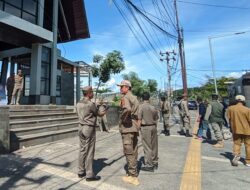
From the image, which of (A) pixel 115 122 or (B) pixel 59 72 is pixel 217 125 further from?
(B) pixel 59 72

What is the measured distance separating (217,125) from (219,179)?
4.11 m

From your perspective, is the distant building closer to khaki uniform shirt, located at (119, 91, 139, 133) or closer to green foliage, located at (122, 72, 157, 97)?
khaki uniform shirt, located at (119, 91, 139, 133)

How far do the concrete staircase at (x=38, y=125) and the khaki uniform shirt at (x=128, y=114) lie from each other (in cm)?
388

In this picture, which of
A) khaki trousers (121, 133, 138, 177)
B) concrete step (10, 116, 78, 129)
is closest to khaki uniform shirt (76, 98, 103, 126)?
khaki trousers (121, 133, 138, 177)

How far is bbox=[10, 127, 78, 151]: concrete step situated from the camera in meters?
7.98

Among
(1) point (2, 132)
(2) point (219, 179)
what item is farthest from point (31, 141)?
(2) point (219, 179)

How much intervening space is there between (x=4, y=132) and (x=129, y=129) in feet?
12.6

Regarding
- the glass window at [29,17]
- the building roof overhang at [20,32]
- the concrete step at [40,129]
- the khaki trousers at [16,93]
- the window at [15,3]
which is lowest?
the concrete step at [40,129]

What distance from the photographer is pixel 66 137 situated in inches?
415

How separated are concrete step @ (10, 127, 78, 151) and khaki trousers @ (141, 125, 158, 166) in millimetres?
3799

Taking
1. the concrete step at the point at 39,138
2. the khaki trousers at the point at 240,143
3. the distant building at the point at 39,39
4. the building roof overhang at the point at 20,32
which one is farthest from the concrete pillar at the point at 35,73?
the khaki trousers at the point at 240,143

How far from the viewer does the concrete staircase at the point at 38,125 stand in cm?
841

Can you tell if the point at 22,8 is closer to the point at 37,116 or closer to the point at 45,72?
the point at 45,72

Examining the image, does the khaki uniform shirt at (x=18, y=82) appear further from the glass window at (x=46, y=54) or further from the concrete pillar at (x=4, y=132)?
the concrete pillar at (x=4, y=132)
